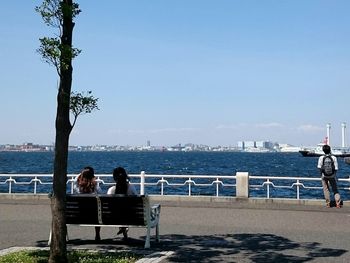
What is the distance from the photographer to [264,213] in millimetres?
14992

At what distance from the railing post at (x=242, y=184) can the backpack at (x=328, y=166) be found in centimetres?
257

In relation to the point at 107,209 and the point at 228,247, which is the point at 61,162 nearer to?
the point at 107,209

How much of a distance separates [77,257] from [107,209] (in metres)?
1.71

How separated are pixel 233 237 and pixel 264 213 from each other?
437cm

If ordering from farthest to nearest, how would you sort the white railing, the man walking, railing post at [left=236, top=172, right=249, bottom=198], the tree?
the white railing, railing post at [left=236, top=172, right=249, bottom=198], the man walking, the tree

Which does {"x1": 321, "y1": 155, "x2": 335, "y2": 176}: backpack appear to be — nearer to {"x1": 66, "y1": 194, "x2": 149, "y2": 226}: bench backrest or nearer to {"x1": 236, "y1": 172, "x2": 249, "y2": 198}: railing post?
{"x1": 236, "y1": 172, "x2": 249, "y2": 198}: railing post

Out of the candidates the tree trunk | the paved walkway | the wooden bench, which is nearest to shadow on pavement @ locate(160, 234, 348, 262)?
the paved walkway

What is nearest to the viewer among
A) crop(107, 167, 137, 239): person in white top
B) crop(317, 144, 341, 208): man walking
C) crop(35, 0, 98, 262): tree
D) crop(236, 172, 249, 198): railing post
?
crop(35, 0, 98, 262): tree

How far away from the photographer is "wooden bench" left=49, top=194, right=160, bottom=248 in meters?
9.81

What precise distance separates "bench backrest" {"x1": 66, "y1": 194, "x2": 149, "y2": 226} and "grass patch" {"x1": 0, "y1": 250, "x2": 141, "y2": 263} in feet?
3.60

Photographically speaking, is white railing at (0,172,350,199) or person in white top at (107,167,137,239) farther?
white railing at (0,172,350,199)

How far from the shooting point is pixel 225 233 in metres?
11.4

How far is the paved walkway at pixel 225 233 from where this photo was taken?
8.97 metres

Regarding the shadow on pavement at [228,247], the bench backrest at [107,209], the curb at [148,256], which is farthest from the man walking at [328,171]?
the curb at [148,256]
